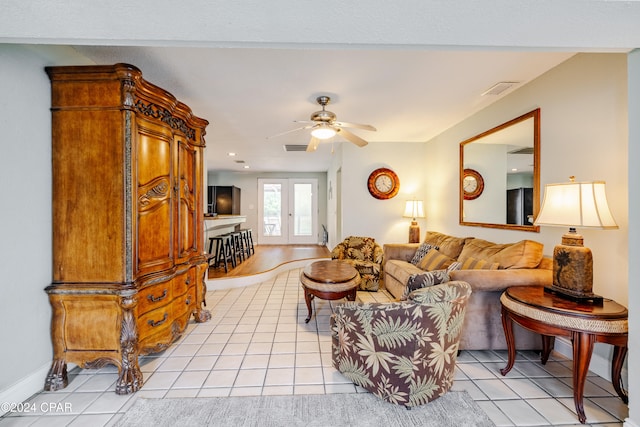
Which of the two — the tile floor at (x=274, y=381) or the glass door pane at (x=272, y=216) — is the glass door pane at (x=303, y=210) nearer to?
the glass door pane at (x=272, y=216)

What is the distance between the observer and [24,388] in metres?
1.71

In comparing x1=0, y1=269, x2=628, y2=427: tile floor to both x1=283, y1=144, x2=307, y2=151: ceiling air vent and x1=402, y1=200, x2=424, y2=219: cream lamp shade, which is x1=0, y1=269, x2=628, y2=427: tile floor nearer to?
x1=402, y1=200, x2=424, y2=219: cream lamp shade

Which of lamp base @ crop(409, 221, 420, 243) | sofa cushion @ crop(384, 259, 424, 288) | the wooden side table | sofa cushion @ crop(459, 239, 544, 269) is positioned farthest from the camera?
lamp base @ crop(409, 221, 420, 243)

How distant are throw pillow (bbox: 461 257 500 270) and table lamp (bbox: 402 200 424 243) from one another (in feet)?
4.99

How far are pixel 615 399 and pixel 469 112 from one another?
9.95 feet

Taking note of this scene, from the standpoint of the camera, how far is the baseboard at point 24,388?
1616 millimetres

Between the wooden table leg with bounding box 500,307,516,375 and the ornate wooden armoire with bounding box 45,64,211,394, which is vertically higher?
the ornate wooden armoire with bounding box 45,64,211,394

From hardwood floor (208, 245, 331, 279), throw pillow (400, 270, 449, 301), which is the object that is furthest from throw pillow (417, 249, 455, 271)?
hardwood floor (208, 245, 331, 279)

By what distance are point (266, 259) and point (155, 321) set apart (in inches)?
155

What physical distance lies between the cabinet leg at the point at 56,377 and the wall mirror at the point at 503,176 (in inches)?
159

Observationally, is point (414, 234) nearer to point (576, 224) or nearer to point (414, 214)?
point (414, 214)

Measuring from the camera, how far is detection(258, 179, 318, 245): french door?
27.8ft

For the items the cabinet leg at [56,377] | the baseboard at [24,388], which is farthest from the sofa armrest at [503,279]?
the baseboard at [24,388]

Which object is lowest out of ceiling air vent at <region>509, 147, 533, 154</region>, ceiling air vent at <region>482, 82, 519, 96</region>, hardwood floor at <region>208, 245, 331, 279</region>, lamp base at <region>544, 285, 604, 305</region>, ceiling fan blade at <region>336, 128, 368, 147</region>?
hardwood floor at <region>208, 245, 331, 279</region>
